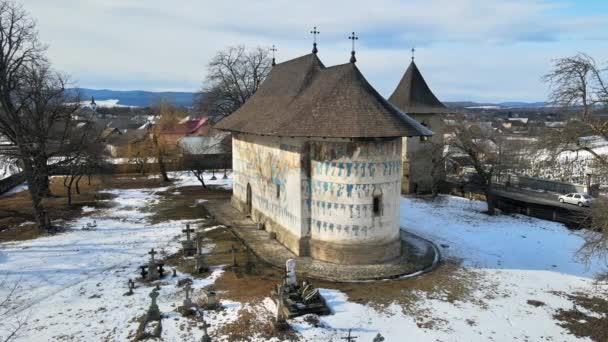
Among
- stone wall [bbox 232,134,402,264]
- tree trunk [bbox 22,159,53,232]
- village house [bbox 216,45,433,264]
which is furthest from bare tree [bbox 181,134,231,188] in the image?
stone wall [bbox 232,134,402,264]

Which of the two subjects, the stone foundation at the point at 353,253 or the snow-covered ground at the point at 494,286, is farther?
the stone foundation at the point at 353,253

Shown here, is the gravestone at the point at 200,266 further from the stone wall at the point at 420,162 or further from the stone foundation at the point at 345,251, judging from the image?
the stone wall at the point at 420,162

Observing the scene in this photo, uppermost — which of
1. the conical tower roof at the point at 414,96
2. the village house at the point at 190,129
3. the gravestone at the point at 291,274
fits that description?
the conical tower roof at the point at 414,96

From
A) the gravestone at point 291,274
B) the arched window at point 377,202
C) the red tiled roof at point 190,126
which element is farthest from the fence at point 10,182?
the arched window at point 377,202

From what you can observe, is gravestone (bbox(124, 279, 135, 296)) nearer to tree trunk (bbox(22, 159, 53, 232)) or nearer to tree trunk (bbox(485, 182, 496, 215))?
tree trunk (bbox(22, 159, 53, 232))

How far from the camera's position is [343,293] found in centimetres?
1348

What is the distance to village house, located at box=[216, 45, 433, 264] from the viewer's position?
1534cm

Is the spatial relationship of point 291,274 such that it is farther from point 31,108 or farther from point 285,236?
point 31,108

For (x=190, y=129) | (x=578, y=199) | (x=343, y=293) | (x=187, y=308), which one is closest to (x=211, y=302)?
(x=187, y=308)

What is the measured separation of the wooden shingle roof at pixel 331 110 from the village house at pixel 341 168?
4 centimetres

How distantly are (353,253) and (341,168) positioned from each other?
313 centimetres

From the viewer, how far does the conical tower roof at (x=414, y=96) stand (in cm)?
3034

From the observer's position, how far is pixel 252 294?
1343cm

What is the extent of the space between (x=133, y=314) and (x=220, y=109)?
89.1 feet
